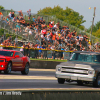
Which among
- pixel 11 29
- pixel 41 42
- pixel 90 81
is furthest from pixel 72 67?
pixel 11 29

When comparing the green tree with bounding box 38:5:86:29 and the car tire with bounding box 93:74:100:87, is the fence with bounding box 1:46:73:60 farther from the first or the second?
the green tree with bounding box 38:5:86:29

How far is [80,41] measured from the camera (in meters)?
39.1

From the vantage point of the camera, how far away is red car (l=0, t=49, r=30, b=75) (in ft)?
61.4

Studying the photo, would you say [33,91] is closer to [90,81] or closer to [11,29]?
[90,81]

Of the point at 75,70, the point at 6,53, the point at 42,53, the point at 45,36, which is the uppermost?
the point at 45,36

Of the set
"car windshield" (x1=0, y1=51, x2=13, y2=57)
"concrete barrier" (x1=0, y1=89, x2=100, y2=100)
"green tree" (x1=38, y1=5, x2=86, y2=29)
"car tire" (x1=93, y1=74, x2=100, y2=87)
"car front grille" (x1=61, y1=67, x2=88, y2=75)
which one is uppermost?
"green tree" (x1=38, y1=5, x2=86, y2=29)

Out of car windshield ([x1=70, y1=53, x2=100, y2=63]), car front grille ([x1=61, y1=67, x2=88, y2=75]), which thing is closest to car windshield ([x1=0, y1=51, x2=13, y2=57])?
car windshield ([x1=70, y1=53, x2=100, y2=63])

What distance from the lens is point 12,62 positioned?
19.3m

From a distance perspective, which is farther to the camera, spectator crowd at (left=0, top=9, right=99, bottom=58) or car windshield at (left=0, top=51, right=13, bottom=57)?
spectator crowd at (left=0, top=9, right=99, bottom=58)

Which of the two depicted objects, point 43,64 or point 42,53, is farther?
point 42,53

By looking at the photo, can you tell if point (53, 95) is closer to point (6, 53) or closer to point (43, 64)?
point (6, 53)

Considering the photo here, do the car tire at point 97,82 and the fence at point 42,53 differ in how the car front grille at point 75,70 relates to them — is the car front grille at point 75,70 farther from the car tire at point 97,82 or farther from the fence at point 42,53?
the fence at point 42,53

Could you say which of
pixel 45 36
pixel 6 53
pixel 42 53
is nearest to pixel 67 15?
pixel 45 36

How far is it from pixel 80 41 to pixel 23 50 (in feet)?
38.9
